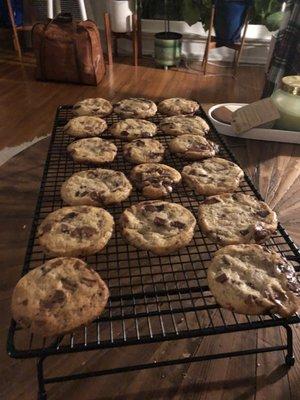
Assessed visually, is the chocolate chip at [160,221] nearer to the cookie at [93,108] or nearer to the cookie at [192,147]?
the cookie at [192,147]

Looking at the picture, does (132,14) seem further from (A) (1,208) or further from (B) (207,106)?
(A) (1,208)

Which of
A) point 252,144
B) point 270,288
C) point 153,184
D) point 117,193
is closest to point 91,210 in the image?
point 117,193

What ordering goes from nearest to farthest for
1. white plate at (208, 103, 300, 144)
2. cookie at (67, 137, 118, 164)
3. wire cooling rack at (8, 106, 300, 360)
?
wire cooling rack at (8, 106, 300, 360), cookie at (67, 137, 118, 164), white plate at (208, 103, 300, 144)

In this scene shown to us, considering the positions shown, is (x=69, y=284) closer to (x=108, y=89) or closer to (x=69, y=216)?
(x=69, y=216)

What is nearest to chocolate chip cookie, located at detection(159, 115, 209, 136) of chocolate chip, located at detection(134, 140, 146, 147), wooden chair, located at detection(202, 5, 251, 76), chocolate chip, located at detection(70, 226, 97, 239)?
chocolate chip, located at detection(134, 140, 146, 147)

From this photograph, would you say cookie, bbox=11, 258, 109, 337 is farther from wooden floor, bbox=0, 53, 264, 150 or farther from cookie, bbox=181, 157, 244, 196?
wooden floor, bbox=0, 53, 264, 150

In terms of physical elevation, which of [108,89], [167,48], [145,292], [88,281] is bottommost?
[108,89]

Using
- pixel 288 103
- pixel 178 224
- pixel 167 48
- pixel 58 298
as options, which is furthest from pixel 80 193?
pixel 167 48
